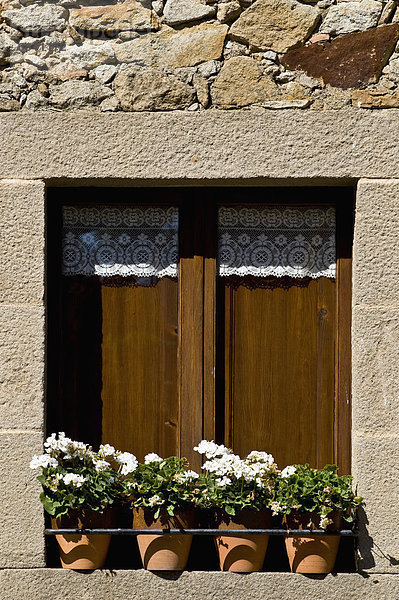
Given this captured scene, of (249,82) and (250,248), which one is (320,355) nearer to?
(250,248)

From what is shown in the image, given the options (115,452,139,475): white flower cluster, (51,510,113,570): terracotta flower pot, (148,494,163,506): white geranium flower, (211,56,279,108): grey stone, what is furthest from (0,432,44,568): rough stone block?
(211,56,279,108): grey stone

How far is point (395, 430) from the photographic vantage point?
3262 mm

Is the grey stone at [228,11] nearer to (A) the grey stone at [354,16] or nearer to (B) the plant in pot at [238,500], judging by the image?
(A) the grey stone at [354,16]

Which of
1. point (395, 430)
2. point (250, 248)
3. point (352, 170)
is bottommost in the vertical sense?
point (395, 430)

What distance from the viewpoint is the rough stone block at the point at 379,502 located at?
3.25 meters

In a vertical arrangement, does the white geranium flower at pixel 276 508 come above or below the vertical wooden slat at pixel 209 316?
below

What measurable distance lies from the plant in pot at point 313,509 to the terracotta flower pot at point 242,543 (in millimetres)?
97

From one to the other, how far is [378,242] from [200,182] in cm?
81

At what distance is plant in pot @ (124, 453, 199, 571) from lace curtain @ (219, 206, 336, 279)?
0.93m

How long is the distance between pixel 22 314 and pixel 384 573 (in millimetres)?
1882

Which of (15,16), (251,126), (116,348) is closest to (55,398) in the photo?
(116,348)

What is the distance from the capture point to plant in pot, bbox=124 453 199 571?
3.19m

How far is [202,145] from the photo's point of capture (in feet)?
10.9

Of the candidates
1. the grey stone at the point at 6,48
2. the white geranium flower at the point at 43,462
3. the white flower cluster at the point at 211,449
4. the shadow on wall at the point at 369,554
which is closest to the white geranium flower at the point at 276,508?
the white flower cluster at the point at 211,449
